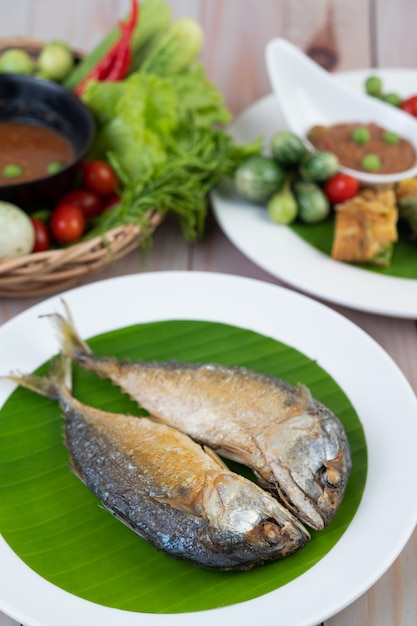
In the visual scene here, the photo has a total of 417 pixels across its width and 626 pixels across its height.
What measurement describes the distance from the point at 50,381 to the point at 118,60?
150 cm

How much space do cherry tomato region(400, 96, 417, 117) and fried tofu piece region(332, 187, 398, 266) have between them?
694mm

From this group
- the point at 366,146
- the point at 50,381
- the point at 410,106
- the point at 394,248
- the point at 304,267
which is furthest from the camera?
the point at 410,106

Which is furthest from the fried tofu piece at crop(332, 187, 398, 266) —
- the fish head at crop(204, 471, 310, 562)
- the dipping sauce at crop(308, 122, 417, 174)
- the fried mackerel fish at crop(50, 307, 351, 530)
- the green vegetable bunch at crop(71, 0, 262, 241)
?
the fish head at crop(204, 471, 310, 562)

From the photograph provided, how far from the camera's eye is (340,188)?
2854 millimetres

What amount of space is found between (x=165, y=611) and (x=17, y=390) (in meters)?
0.80

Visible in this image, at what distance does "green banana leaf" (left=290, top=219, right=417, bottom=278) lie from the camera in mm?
2664

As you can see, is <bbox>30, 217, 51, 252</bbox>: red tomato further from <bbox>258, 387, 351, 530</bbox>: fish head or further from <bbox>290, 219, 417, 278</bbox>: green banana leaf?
<bbox>258, 387, 351, 530</bbox>: fish head

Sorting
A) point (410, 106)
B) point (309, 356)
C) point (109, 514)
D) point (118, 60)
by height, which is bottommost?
point (109, 514)

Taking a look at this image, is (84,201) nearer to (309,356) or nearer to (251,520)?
(309,356)

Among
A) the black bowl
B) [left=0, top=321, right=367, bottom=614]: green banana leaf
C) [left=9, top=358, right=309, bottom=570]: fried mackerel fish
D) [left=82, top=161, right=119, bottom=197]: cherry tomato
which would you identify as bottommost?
[left=0, top=321, right=367, bottom=614]: green banana leaf

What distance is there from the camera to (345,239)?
2656 mm

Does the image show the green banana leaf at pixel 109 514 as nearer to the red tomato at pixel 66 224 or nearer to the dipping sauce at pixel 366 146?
the red tomato at pixel 66 224

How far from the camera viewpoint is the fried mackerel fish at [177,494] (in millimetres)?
1689

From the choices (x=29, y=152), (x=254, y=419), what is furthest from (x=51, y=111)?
(x=254, y=419)
